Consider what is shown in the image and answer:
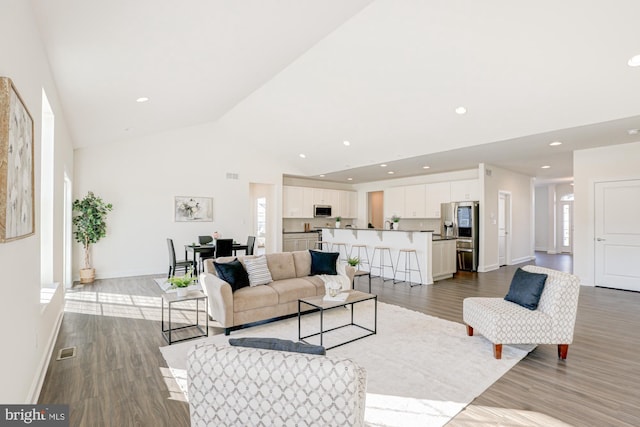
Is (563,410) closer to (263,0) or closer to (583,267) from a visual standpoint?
(263,0)

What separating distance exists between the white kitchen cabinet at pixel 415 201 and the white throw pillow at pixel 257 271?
641 centimetres

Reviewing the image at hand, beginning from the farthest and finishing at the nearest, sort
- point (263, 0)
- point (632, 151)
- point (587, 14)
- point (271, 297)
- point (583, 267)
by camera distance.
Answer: point (583, 267) → point (632, 151) → point (271, 297) → point (587, 14) → point (263, 0)

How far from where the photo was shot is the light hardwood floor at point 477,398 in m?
2.25

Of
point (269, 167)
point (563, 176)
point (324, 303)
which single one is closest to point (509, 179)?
point (563, 176)

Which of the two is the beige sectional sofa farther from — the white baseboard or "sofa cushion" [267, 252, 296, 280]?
the white baseboard

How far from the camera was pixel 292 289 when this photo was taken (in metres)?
4.24

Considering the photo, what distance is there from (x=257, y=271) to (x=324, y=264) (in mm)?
1086

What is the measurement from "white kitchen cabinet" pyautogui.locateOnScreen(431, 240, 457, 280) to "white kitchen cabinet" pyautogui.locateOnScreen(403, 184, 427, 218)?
2.30 m

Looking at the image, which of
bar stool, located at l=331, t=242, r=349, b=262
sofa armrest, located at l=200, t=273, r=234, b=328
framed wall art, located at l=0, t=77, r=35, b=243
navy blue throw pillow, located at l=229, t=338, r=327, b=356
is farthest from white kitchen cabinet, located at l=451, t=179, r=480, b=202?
framed wall art, located at l=0, t=77, r=35, b=243

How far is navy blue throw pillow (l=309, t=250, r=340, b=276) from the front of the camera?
4930mm

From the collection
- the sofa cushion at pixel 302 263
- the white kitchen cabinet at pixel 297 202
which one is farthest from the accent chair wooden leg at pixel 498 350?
the white kitchen cabinet at pixel 297 202

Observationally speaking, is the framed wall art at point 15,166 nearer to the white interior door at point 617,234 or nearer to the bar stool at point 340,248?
the bar stool at point 340,248

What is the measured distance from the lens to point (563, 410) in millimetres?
2316

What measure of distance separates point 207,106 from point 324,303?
4530mm
